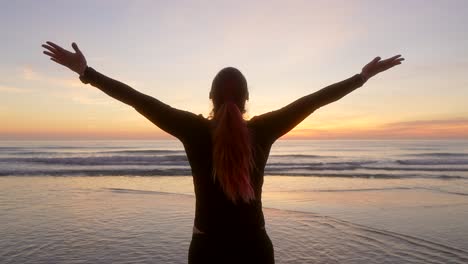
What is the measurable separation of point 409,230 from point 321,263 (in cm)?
307

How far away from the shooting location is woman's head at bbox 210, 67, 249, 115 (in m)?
1.98

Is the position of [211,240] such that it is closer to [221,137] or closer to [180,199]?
[221,137]

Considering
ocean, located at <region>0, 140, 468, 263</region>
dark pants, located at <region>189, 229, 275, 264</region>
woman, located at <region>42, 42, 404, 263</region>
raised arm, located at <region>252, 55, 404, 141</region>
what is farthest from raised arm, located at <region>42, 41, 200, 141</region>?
ocean, located at <region>0, 140, 468, 263</region>

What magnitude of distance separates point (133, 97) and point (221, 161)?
18.8 inches

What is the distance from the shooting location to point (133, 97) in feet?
5.94

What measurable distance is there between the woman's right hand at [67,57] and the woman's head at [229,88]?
62 cm

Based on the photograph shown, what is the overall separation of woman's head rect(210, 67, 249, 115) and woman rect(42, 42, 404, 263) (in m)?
0.07

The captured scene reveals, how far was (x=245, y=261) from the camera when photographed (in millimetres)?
1860

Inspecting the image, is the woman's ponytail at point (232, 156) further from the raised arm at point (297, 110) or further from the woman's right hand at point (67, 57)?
the woman's right hand at point (67, 57)

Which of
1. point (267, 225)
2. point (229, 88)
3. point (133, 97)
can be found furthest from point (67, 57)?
point (267, 225)

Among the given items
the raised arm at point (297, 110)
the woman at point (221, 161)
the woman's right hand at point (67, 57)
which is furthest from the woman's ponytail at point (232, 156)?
the woman's right hand at point (67, 57)

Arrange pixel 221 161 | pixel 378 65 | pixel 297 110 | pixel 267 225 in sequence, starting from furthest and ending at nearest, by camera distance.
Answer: pixel 267 225 → pixel 378 65 → pixel 297 110 → pixel 221 161

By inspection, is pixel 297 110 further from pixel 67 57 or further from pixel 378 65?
pixel 67 57

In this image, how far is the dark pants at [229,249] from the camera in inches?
72.8
